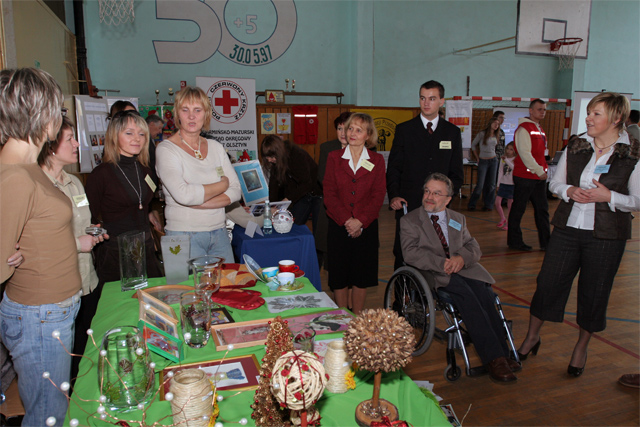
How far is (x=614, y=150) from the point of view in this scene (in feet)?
7.27

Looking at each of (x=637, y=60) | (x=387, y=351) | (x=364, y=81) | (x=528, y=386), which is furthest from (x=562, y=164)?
(x=637, y=60)

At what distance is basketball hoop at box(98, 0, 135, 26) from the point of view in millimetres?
6672

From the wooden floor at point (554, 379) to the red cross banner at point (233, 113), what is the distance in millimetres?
3595

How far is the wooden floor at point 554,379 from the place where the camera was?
2047mm

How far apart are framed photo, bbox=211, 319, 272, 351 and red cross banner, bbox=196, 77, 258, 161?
510 cm

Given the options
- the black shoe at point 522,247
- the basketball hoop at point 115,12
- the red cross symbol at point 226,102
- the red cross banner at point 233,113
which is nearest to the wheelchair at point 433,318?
the black shoe at point 522,247

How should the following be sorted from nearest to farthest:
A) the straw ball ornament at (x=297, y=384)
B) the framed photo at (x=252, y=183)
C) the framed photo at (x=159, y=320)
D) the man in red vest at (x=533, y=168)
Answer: the straw ball ornament at (x=297, y=384), the framed photo at (x=159, y=320), the framed photo at (x=252, y=183), the man in red vest at (x=533, y=168)

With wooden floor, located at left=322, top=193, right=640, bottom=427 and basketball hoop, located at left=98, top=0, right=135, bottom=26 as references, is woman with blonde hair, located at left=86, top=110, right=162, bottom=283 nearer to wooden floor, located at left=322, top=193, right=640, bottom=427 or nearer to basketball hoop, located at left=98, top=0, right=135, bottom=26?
wooden floor, located at left=322, top=193, right=640, bottom=427

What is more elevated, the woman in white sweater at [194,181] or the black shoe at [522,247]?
the woman in white sweater at [194,181]

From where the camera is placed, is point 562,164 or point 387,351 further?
point 562,164

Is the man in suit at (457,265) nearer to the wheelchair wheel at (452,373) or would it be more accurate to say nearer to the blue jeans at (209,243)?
the wheelchair wheel at (452,373)

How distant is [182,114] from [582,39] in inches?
367

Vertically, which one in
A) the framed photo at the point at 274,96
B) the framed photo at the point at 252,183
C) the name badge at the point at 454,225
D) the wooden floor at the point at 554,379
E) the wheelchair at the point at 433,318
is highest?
the framed photo at the point at 274,96

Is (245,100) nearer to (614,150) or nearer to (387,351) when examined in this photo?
(614,150)
